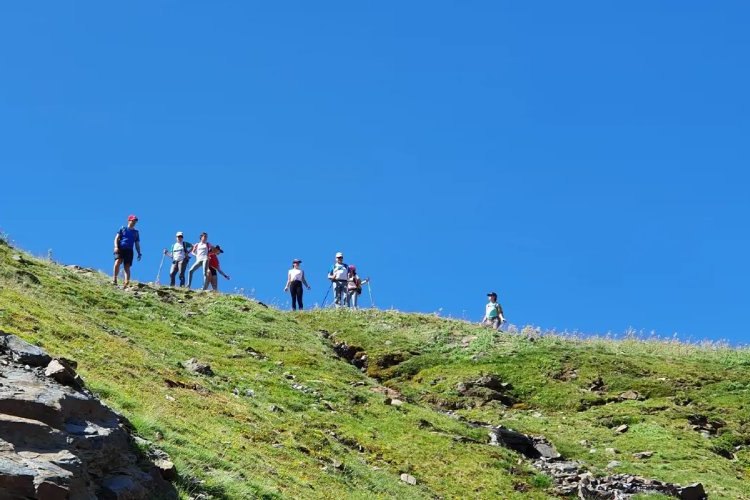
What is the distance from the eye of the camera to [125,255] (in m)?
31.4

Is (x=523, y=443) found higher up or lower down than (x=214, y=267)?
lower down

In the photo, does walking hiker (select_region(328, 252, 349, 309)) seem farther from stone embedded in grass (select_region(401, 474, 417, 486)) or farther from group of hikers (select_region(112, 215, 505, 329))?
stone embedded in grass (select_region(401, 474, 417, 486))

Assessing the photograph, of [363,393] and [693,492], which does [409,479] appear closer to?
[363,393]

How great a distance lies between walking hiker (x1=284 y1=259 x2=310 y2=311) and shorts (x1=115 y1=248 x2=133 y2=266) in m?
10.7

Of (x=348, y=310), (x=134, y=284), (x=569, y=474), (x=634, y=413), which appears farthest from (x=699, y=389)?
(x=134, y=284)

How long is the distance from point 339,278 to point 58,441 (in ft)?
108

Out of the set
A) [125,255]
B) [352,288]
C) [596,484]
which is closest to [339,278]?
[352,288]

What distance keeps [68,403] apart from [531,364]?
77.3ft

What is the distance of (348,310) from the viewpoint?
135 ft

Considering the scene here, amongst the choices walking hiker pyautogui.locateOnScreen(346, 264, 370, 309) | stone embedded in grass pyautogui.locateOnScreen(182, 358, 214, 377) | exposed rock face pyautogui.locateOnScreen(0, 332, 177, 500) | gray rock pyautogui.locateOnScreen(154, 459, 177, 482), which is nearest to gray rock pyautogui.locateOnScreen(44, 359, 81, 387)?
exposed rock face pyautogui.locateOnScreen(0, 332, 177, 500)

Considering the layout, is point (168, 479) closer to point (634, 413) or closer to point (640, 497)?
point (640, 497)

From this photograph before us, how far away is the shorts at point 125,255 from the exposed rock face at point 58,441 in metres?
19.3

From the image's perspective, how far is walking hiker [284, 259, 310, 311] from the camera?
41250 millimetres

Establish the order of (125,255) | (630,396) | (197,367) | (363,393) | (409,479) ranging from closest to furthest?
(409,479), (197,367), (363,393), (630,396), (125,255)
